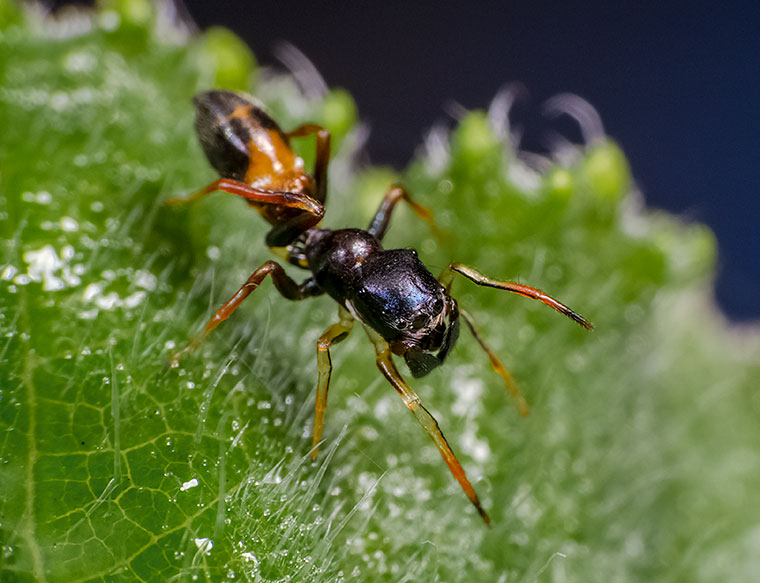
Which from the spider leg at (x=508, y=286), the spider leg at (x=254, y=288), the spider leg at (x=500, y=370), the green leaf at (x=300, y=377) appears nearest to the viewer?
the green leaf at (x=300, y=377)

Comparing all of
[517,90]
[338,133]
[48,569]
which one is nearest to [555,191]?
[517,90]

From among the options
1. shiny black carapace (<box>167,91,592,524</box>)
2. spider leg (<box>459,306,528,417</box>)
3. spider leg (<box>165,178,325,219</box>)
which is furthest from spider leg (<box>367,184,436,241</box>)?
spider leg (<box>459,306,528,417</box>)

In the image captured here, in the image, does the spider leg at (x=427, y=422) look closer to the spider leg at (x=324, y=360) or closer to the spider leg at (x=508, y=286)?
the spider leg at (x=324, y=360)

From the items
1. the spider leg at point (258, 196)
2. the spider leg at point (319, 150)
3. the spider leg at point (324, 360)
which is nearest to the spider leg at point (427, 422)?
the spider leg at point (324, 360)

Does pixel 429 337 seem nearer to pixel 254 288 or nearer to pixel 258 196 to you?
pixel 254 288

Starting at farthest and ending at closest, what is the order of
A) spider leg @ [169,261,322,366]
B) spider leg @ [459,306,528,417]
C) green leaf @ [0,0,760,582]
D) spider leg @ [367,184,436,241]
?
spider leg @ [367,184,436,241] → spider leg @ [459,306,528,417] → spider leg @ [169,261,322,366] → green leaf @ [0,0,760,582]

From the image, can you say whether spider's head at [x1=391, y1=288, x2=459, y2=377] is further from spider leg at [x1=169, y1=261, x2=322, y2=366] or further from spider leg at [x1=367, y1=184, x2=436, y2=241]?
spider leg at [x1=367, y1=184, x2=436, y2=241]
